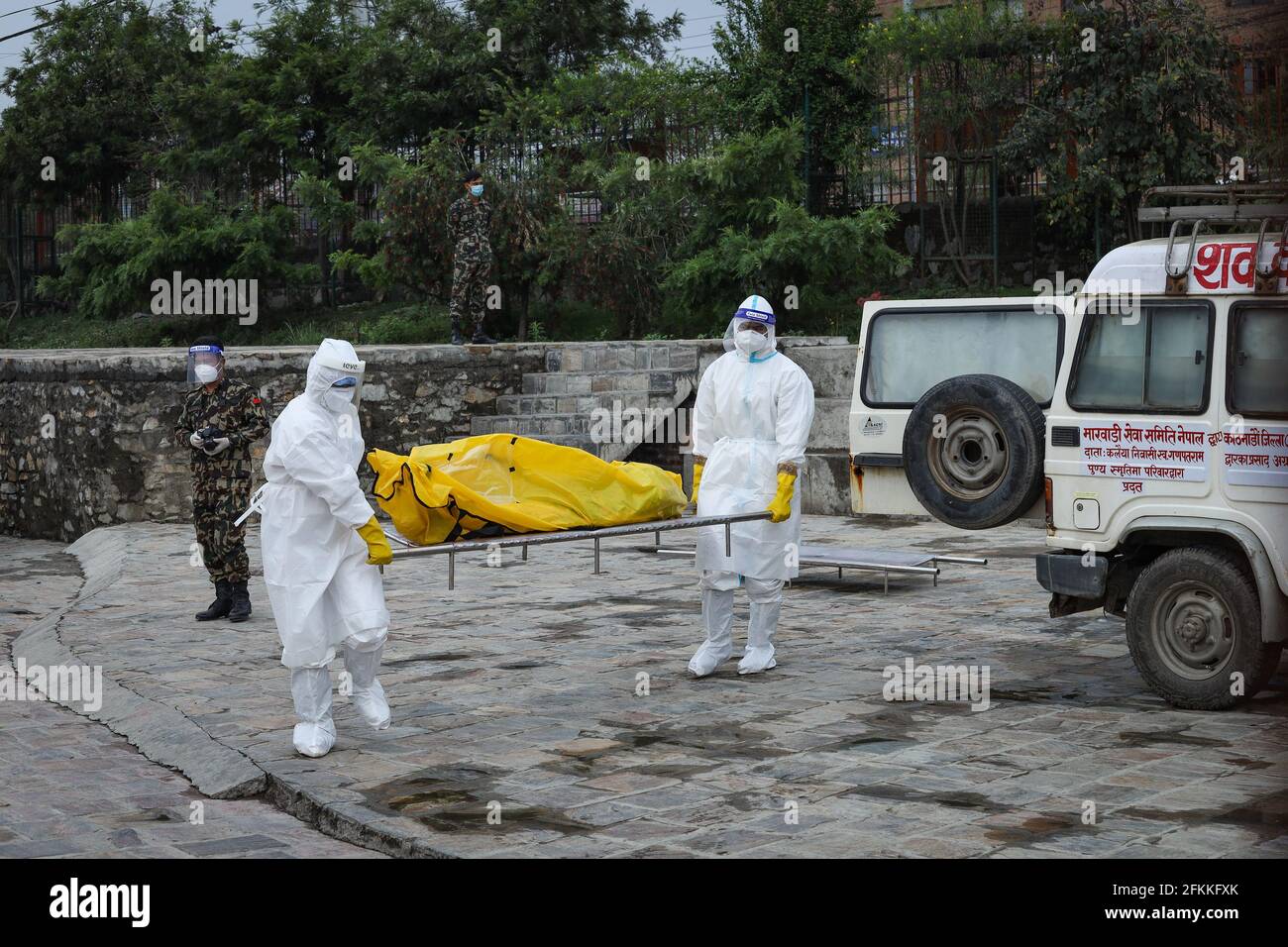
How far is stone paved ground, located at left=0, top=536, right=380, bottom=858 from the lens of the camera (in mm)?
5520

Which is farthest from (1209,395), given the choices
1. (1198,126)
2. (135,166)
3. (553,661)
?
(135,166)

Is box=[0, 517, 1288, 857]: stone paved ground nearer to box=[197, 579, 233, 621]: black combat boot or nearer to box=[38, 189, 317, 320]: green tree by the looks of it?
box=[197, 579, 233, 621]: black combat boot

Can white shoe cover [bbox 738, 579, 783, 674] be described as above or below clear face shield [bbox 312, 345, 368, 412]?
below

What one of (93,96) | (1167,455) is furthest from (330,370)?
(93,96)

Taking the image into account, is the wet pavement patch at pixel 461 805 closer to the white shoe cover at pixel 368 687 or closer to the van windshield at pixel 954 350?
the white shoe cover at pixel 368 687

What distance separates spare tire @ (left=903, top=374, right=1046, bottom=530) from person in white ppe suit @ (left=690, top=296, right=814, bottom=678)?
2.02 feet

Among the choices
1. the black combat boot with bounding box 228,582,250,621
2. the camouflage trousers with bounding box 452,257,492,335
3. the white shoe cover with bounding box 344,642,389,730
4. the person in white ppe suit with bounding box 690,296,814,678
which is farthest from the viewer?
the camouflage trousers with bounding box 452,257,492,335

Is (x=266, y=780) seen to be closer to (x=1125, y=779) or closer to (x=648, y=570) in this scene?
(x=1125, y=779)

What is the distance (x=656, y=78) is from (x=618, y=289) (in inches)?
131

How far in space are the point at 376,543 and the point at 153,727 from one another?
5.10ft

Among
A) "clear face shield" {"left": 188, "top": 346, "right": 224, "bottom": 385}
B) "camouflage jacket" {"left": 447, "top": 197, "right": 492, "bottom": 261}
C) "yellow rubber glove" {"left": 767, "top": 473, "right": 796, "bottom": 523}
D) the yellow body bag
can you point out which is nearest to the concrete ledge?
the yellow body bag

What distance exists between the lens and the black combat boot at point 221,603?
1017 cm

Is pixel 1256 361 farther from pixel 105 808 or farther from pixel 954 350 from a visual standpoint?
pixel 105 808

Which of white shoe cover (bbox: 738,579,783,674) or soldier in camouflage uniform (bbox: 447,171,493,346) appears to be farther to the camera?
soldier in camouflage uniform (bbox: 447,171,493,346)
